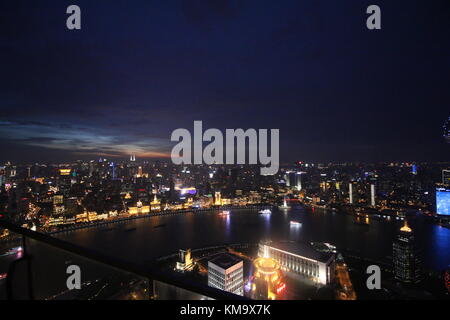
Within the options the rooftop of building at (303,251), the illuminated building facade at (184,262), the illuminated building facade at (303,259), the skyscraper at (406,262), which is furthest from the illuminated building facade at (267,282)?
the skyscraper at (406,262)

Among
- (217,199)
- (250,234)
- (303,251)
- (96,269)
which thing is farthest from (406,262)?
(217,199)

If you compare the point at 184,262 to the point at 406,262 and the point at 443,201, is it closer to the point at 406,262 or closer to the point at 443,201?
the point at 406,262

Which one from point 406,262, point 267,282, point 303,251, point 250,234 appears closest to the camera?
point 267,282

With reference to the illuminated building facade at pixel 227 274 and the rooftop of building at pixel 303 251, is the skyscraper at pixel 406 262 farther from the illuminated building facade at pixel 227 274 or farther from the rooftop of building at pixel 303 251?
the illuminated building facade at pixel 227 274

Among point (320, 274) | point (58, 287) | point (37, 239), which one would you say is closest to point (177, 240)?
point (58, 287)

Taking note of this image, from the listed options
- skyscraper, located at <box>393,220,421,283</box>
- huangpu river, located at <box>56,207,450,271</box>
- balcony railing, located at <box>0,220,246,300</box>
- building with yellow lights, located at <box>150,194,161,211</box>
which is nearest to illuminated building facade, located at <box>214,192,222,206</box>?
huangpu river, located at <box>56,207,450,271</box>
